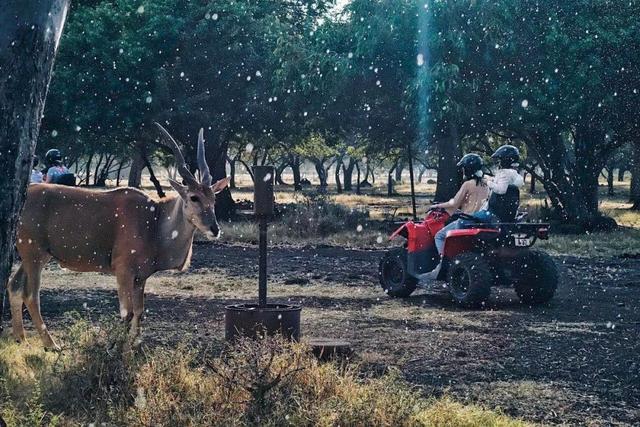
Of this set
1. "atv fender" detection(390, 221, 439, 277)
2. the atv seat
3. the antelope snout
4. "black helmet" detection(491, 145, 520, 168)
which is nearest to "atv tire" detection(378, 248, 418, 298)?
"atv fender" detection(390, 221, 439, 277)

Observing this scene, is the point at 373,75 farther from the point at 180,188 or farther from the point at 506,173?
the point at 180,188

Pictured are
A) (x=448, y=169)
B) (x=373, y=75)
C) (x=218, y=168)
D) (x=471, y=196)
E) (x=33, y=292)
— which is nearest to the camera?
(x=33, y=292)

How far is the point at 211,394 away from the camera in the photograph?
6562mm

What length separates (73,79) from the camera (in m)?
27.8

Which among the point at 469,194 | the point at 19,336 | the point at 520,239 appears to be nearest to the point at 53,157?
the point at 19,336

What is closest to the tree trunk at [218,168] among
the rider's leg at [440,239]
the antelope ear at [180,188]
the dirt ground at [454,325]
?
the dirt ground at [454,325]

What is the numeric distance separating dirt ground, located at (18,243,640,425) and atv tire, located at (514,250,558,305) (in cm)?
25

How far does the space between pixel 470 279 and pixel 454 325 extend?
1.32 meters

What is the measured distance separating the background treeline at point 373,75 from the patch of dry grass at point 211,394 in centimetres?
1907

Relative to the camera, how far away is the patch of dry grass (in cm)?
612

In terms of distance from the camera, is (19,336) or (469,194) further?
(469,194)

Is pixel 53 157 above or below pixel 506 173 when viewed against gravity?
above

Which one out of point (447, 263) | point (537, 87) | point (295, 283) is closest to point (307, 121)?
point (537, 87)

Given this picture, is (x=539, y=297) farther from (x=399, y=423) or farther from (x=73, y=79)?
(x=73, y=79)
